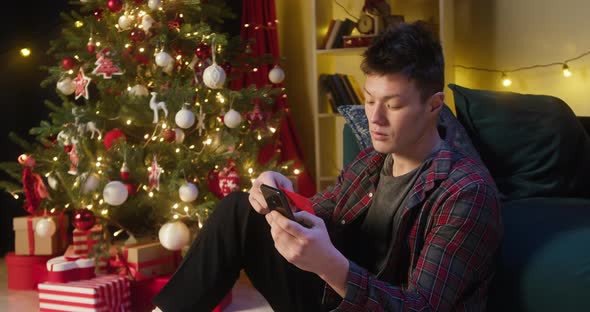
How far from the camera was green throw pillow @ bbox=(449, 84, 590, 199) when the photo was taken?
1.94m

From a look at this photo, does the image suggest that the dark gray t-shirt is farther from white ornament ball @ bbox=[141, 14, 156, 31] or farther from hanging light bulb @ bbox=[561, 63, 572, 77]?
hanging light bulb @ bbox=[561, 63, 572, 77]

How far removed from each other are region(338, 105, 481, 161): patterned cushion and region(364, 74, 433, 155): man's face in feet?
0.51

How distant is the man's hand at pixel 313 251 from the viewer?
1134 millimetres

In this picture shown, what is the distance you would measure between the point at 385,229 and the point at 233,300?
127cm

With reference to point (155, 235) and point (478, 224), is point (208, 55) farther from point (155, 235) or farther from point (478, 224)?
point (478, 224)

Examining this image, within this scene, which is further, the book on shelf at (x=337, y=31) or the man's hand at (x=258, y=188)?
the book on shelf at (x=337, y=31)

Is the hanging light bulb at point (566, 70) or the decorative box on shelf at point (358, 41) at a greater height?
the decorative box on shelf at point (358, 41)

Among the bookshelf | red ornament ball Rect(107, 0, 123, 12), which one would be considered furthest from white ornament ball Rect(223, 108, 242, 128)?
the bookshelf

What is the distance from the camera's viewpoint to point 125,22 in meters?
2.67

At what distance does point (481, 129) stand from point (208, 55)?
1.20 metres

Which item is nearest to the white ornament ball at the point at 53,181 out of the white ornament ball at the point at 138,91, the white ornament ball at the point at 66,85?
the white ornament ball at the point at 66,85

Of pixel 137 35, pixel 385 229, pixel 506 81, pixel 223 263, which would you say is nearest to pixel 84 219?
pixel 137 35

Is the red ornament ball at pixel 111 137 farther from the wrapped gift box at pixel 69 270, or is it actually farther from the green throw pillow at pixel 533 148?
the green throw pillow at pixel 533 148

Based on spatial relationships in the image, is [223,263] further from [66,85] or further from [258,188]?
[66,85]
